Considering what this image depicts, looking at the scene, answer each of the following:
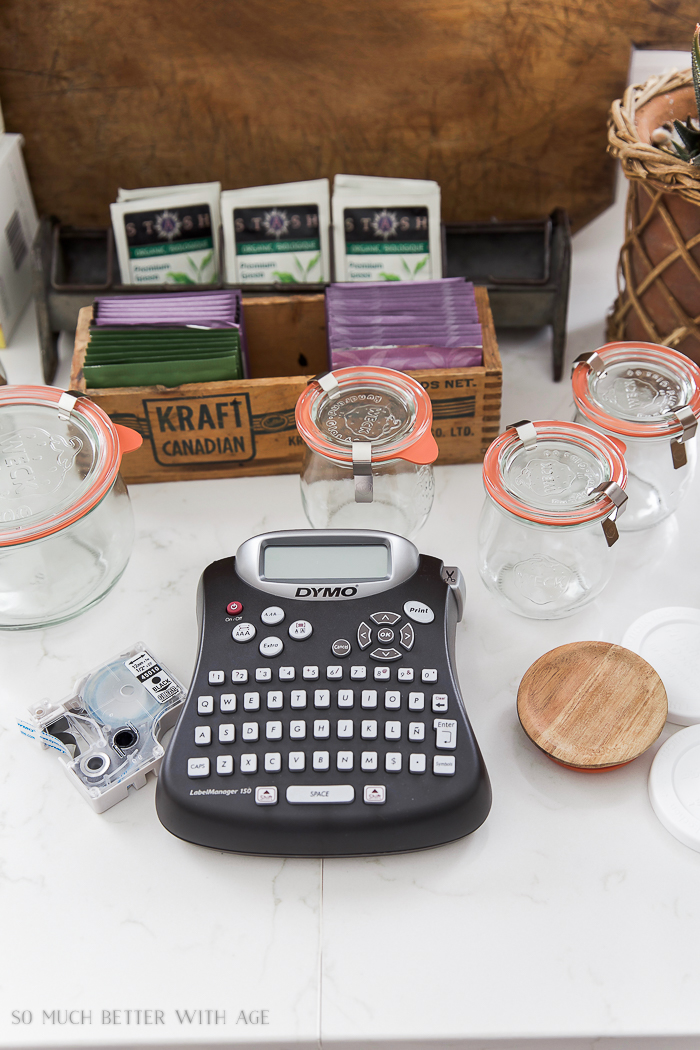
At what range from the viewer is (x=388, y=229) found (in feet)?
3.63

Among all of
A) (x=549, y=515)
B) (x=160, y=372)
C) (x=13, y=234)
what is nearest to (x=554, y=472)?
(x=549, y=515)

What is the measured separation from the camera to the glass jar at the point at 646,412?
0.82 m

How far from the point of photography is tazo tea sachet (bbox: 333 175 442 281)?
110 centimetres

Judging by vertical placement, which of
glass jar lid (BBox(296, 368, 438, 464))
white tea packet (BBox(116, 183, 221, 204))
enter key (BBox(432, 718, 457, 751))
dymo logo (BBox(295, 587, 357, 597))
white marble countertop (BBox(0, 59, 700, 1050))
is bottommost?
white marble countertop (BBox(0, 59, 700, 1050))

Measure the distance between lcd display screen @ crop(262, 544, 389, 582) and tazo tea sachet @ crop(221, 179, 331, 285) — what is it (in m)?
0.47

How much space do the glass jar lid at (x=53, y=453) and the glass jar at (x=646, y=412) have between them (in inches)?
18.4

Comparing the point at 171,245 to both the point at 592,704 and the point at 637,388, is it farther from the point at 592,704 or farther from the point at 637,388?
the point at 592,704

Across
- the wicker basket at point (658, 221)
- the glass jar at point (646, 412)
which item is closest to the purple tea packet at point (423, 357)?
the glass jar at point (646, 412)

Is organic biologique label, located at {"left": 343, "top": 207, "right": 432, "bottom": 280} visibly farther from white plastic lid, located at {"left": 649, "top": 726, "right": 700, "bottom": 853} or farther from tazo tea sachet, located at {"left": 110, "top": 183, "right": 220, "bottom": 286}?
white plastic lid, located at {"left": 649, "top": 726, "right": 700, "bottom": 853}

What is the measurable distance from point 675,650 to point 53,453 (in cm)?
63

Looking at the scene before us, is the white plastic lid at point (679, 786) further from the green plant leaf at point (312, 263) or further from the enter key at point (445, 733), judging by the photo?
the green plant leaf at point (312, 263)

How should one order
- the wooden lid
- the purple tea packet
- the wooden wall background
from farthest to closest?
the wooden wall background → the purple tea packet → the wooden lid

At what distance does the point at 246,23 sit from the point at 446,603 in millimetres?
783

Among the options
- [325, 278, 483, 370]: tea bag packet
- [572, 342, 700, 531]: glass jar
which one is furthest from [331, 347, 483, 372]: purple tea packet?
[572, 342, 700, 531]: glass jar
